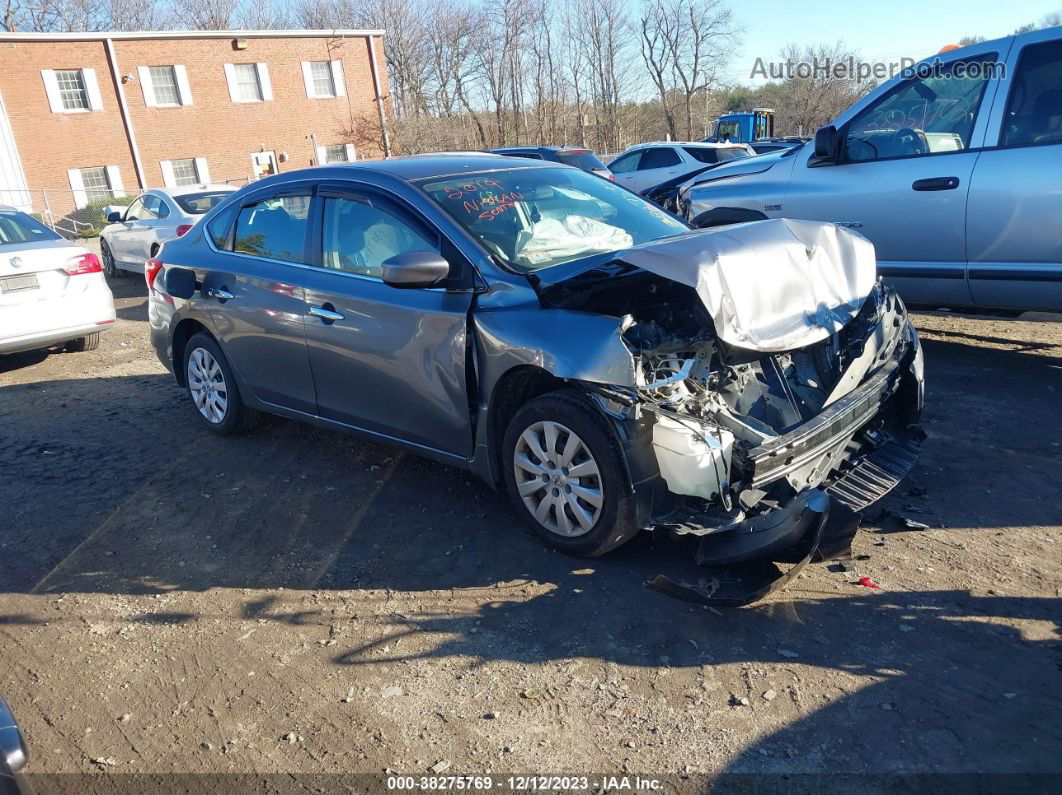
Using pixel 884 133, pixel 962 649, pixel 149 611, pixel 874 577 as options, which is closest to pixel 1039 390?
pixel 884 133

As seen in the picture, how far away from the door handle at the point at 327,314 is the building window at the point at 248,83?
32.2m

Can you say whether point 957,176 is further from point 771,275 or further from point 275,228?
point 275,228

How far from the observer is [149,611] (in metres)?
3.72

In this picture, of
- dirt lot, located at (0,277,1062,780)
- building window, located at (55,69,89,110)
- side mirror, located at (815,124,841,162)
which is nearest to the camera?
dirt lot, located at (0,277,1062,780)

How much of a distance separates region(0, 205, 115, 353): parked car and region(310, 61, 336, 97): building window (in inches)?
1122

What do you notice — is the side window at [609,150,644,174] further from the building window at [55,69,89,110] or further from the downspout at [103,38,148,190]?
the building window at [55,69,89,110]

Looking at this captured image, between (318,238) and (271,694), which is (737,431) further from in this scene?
(318,238)

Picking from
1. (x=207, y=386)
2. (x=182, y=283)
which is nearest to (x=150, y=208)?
(x=182, y=283)

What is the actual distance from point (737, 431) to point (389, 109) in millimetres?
35718

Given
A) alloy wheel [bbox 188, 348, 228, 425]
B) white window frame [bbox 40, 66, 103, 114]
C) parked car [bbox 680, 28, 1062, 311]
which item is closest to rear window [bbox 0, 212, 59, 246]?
alloy wheel [bbox 188, 348, 228, 425]

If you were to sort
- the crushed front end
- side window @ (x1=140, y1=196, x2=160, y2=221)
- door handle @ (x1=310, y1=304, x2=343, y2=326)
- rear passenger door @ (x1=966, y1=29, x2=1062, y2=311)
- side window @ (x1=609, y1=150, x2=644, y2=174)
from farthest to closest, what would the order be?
side window @ (x1=609, y1=150, x2=644, y2=174) < side window @ (x1=140, y1=196, x2=160, y2=221) < rear passenger door @ (x1=966, y1=29, x2=1062, y2=311) < door handle @ (x1=310, y1=304, x2=343, y2=326) < the crushed front end

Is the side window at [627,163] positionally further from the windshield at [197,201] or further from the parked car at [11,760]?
the parked car at [11,760]

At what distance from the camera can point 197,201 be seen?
1252 centimetres

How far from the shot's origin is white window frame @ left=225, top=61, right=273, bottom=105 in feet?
105
